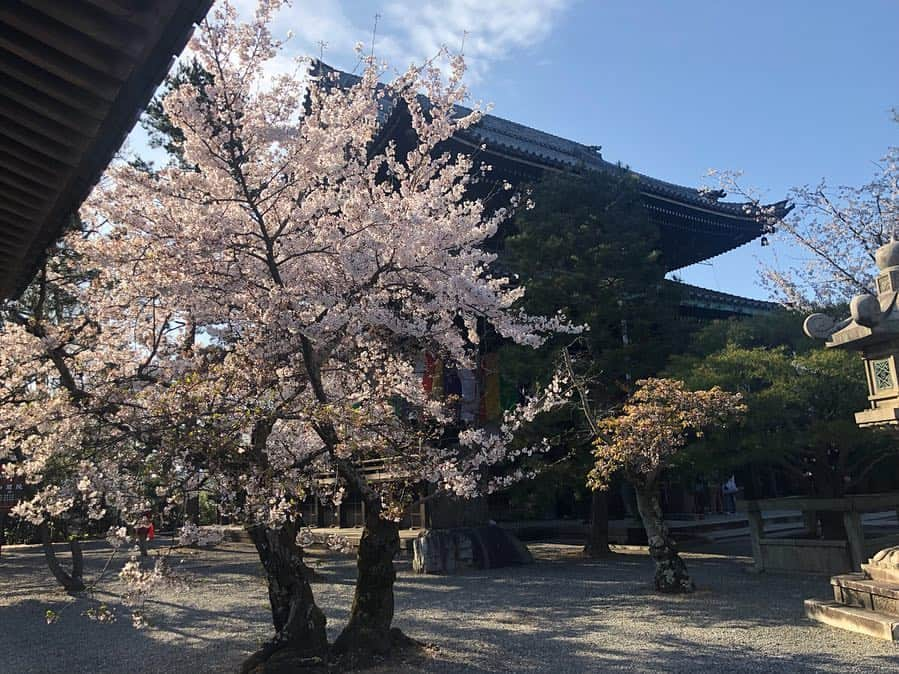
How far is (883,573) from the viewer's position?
7.52m

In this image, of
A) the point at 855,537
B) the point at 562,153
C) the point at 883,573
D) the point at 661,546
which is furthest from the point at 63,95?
the point at 562,153

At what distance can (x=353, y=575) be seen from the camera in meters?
14.5

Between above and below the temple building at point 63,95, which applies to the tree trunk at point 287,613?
below

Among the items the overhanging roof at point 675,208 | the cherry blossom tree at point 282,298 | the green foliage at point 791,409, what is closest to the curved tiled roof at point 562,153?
the overhanging roof at point 675,208

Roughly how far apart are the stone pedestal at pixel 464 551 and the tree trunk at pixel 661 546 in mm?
4847

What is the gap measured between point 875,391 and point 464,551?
30.4 feet

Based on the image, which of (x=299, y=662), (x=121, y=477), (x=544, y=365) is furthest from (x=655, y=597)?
(x=121, y=477)

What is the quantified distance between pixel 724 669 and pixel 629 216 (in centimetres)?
1054

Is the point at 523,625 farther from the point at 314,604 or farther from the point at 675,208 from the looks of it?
the point at 675,208

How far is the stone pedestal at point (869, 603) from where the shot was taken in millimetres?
7023

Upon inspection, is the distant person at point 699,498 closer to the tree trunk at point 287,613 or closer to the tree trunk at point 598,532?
the tree trunk at point 598,532

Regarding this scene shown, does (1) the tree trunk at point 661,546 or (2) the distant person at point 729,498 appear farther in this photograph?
(2) the distant person at point 729,498

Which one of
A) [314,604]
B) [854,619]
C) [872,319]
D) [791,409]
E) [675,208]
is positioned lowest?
[854,619]

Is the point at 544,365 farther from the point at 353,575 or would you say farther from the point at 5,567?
the point at 5,567
